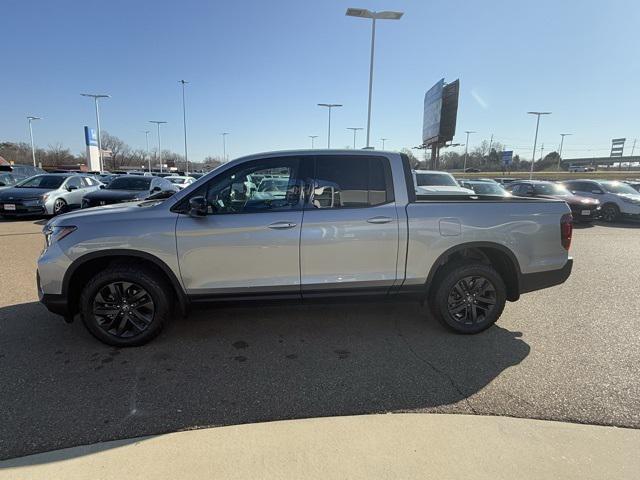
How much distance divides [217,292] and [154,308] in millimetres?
618

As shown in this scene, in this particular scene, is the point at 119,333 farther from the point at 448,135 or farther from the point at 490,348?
the point at 448,135

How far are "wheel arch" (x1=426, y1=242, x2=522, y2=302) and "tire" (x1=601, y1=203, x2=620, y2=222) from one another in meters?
14.0

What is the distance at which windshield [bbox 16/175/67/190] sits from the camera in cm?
1317

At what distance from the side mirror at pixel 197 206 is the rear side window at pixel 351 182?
0.99 m

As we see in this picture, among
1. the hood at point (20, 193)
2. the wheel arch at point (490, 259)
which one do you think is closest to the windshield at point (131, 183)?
the hood at point (20, 193)

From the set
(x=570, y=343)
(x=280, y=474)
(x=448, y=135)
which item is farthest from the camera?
(x=448, y=135)

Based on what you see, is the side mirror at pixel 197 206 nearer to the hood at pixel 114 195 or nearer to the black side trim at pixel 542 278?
the black side trim at pixel 542 278

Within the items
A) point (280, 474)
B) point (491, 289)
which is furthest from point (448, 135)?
point (280, 474)

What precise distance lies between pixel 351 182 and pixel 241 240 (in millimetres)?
1220

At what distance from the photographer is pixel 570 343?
398 cm

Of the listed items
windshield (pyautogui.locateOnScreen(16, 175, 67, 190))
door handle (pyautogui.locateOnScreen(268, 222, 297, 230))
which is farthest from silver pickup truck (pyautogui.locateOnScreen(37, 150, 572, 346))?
windshield (pyautogui.locateOnScreen(16, 175, 67, 190))

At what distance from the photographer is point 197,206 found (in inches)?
139

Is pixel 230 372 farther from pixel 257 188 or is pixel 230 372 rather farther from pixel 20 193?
pixel 20 193

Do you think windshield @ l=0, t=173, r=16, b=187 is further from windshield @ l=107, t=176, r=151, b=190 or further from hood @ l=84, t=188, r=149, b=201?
hood @ l=84, t=188, r=149, b=201
